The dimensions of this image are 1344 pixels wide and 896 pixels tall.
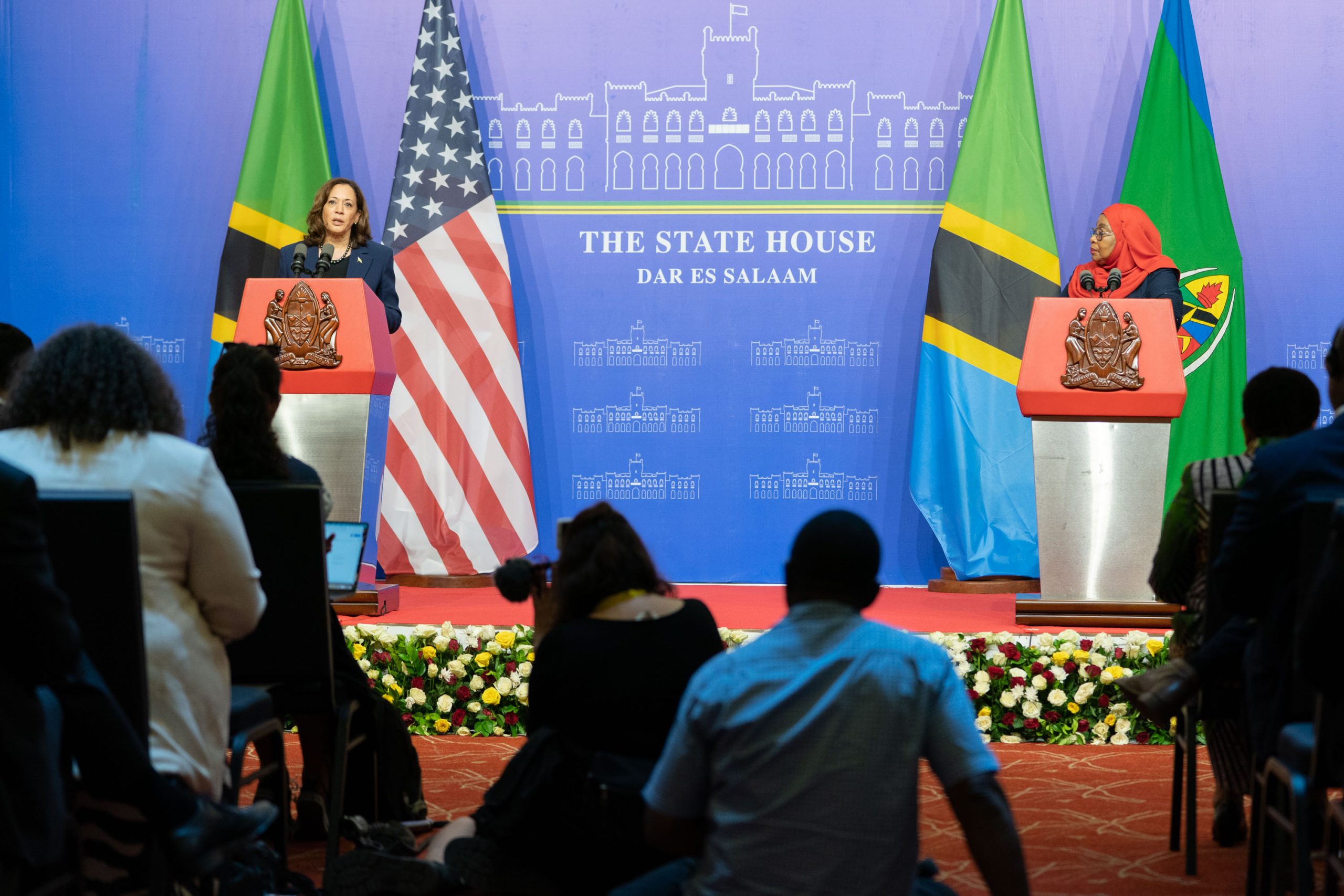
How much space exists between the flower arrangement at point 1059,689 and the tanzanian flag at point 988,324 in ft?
6.13

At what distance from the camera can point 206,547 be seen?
2.29m

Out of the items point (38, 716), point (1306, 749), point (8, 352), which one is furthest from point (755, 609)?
point (38, 716)

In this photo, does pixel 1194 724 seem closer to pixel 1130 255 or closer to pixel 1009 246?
pixel 1130 255

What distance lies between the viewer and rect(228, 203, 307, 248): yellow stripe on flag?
6.82m

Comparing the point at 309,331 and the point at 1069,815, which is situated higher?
the point at 309,331

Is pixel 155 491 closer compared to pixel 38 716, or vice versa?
pixel 38 716

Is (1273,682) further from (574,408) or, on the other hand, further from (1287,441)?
(574,408)

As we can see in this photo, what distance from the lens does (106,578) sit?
6.89 ft

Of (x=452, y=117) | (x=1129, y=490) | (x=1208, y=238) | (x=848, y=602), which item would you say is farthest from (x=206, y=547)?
(x=1208, y=238)

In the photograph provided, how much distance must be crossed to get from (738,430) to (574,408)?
917 mm

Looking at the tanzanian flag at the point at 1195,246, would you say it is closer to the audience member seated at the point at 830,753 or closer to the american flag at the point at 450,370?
the american flag at the point at 450,370

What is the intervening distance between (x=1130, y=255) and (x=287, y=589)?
4290 millimetres

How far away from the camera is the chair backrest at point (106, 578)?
6.81 ft

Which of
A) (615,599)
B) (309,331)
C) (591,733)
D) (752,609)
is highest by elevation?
(309,331)
